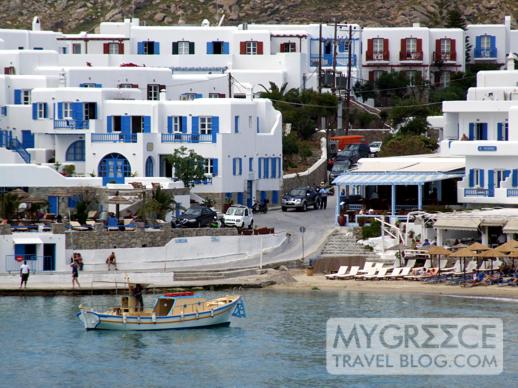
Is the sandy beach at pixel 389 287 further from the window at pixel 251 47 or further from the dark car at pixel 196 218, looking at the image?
the window at pixel 251 47

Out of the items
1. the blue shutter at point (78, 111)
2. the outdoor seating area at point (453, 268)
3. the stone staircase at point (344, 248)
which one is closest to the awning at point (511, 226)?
the outdoor seating area at point (453, 268)

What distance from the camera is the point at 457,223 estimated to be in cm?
9181

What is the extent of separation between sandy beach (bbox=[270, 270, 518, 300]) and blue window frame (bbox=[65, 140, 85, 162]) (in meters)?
21.2

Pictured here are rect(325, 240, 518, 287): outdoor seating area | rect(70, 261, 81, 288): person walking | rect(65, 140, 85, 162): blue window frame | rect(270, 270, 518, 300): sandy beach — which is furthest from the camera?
rect(65, 140, 85, 162): blue window frame

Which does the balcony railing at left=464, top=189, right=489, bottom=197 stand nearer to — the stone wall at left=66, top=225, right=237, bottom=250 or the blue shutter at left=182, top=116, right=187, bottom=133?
the stone wall at left=66, top=225, right=237, bottom=250

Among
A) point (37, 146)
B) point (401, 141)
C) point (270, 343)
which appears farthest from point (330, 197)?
point (270, 343)

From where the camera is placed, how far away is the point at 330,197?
11006cm

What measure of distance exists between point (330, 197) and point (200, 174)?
1053cm

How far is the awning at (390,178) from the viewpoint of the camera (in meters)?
96.4

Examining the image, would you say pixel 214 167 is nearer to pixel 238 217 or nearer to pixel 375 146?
pixel 238 217

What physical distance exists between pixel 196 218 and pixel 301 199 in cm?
1076

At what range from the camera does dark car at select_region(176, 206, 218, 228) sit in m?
94.0

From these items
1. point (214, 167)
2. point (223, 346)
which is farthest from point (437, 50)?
point (223, 346)

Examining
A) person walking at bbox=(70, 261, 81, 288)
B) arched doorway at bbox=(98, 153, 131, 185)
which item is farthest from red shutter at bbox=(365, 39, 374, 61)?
person walking at bbox=(70, 261, 81, 288)
